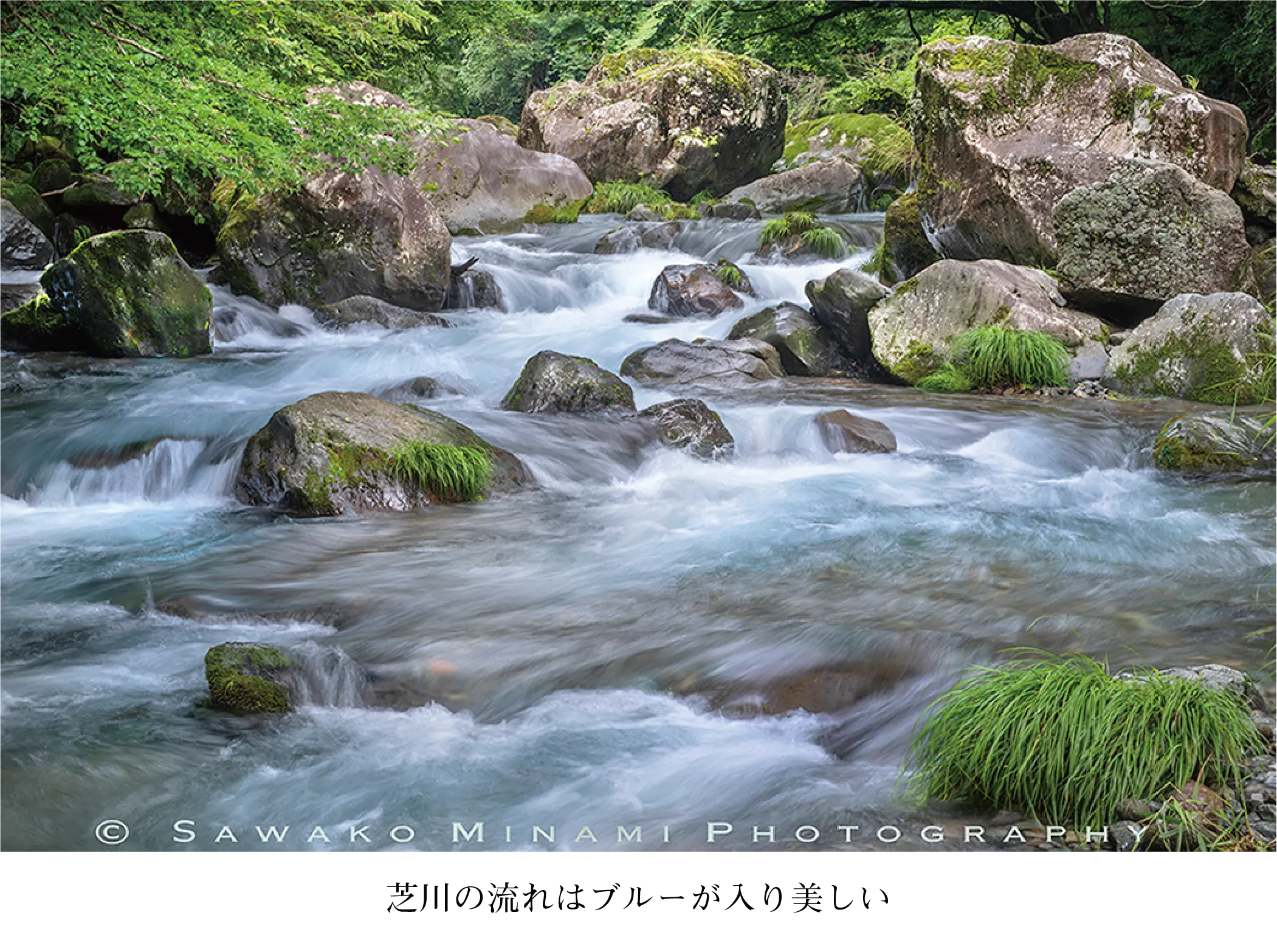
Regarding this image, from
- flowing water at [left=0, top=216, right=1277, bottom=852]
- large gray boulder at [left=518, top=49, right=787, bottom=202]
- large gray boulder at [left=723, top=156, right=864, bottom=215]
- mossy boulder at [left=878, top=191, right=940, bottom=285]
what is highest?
large gray boulder at [left=518, top=49, right=787, bottom=202]

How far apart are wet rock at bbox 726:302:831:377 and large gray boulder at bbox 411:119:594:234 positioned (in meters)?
5.74

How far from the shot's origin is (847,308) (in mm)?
8562

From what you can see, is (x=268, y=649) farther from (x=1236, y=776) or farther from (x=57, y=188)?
(x=57, y=188)

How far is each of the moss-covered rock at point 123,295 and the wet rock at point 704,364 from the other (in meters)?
3.61

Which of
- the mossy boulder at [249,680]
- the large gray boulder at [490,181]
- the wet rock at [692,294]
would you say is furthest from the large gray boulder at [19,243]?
the mossy boulder at [249,680]

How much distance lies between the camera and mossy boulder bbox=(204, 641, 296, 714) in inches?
117

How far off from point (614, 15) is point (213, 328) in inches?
373

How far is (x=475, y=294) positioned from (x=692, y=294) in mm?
2261

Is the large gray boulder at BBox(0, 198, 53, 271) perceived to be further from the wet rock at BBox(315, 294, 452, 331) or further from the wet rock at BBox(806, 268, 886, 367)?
the wet rock at BBox(806, 268, 886, 367)

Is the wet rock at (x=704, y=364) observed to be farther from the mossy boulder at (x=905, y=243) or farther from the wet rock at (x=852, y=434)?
the mossy boulder at (x=905, y=243)

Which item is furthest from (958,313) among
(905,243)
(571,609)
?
(571,609)

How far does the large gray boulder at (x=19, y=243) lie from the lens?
9844mm

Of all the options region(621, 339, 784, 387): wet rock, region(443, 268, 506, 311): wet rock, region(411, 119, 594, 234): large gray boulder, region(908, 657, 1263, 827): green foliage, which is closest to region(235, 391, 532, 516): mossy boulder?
region(621, 339, 784, 387): wet rock

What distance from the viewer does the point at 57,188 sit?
1105 centimetres
